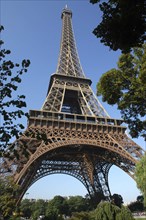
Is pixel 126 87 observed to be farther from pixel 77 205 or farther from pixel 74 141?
pixel 77 205

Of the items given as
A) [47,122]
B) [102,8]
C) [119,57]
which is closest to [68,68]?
[47,122]

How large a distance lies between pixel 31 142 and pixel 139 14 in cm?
2687

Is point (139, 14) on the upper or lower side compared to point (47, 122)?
lower

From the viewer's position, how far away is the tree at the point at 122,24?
614 centimetres

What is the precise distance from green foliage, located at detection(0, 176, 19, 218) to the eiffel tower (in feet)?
3.37

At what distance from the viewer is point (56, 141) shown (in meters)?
32.2

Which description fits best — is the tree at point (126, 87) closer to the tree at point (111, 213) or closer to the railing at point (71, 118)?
the tree at point (111, 213)

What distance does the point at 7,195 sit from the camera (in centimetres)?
2661

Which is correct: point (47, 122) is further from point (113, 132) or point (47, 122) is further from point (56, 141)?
point (113, 132)

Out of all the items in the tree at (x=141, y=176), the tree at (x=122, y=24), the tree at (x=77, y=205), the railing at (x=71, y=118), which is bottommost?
the tree at (x=77, y=205)

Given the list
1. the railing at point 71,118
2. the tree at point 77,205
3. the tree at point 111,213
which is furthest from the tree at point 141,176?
the tree at point 77,205

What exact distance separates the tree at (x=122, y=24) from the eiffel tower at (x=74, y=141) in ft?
61.2

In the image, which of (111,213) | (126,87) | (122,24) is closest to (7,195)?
(111,213)

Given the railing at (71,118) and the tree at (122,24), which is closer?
the tree at (122,24)
